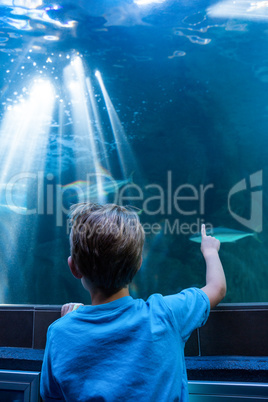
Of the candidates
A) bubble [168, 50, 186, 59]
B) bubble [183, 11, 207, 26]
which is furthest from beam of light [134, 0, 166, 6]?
bubble [168, 50, 186, 59]

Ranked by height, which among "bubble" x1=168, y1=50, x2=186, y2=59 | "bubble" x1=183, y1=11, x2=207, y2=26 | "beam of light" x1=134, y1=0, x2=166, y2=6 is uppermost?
"bubble" x1=168, y1=50, x2=186, y2=59

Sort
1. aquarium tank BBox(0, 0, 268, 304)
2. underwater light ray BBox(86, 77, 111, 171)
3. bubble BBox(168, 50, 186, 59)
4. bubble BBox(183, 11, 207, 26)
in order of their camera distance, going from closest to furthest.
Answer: bubble BBox(183, 11, 207, 26) → aquarium tank BBox(0, 0, 268, 304) → bubble BBox(168, 50, 186, 59) → underwater light ray BBox(86, 77, 111, 171)

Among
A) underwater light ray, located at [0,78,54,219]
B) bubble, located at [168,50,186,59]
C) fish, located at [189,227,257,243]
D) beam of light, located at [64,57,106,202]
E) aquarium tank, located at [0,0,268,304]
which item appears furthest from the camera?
underwater light ray, located at [0,78,54,219]

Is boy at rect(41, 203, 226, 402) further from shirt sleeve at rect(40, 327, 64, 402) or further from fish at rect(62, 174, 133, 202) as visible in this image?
fish at rect(62, 174, 133, 202)

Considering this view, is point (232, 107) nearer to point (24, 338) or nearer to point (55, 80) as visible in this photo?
point (55, 80)

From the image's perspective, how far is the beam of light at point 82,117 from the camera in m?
11.3

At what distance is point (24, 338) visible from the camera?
66.3 inches

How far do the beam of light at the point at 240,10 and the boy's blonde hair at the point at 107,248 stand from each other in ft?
27.8

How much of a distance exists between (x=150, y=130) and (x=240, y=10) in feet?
20.9

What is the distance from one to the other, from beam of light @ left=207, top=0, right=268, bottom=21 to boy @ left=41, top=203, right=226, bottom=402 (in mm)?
8514

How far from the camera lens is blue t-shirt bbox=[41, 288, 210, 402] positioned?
80 centimetres

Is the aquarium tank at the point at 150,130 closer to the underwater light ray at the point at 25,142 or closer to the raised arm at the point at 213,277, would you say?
the underwater light ray at the point at 25,142

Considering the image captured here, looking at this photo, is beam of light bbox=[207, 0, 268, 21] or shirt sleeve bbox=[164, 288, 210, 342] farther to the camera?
beam of light bbox=[207, 0, 268, 21]

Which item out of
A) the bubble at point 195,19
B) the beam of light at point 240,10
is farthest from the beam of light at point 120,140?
the beam of light at point 240,10
